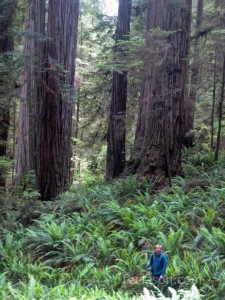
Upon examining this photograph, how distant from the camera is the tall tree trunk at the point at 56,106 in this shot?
10641 millimetres

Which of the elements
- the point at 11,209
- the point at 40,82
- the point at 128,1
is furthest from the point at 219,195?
the point at 128,1

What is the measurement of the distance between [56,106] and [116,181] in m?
2.69

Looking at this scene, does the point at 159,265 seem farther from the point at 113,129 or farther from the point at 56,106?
the point at 113,129

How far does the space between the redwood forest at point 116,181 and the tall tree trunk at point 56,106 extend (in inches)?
1.1

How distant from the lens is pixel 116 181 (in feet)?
34.1

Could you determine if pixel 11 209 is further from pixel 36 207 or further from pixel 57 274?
pixel 57 274

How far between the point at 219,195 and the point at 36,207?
14.7ft

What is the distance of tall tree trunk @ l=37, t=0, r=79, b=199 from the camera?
10641mm

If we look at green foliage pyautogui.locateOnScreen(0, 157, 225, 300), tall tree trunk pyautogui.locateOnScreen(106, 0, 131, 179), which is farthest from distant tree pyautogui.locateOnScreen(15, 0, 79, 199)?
tall tree trunk pyautogui.locateOnScreen(106, 0, 131, 179)

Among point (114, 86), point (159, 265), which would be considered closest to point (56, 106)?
point (114, 86)

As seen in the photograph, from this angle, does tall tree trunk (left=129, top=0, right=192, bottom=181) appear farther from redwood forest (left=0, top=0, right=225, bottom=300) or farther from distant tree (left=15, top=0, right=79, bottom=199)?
distant tree (left=15, top=0, right=79, bottom=199)

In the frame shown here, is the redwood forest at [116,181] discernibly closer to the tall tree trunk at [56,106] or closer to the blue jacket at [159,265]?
the tall tree trunk at [56,106]

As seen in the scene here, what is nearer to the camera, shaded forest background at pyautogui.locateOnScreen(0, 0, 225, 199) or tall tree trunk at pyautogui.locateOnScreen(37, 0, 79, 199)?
shaded forest background at pyautogui.locateOnScreen(0, 0, 225, 199)

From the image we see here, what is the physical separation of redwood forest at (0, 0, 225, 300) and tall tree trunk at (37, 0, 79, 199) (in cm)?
3
